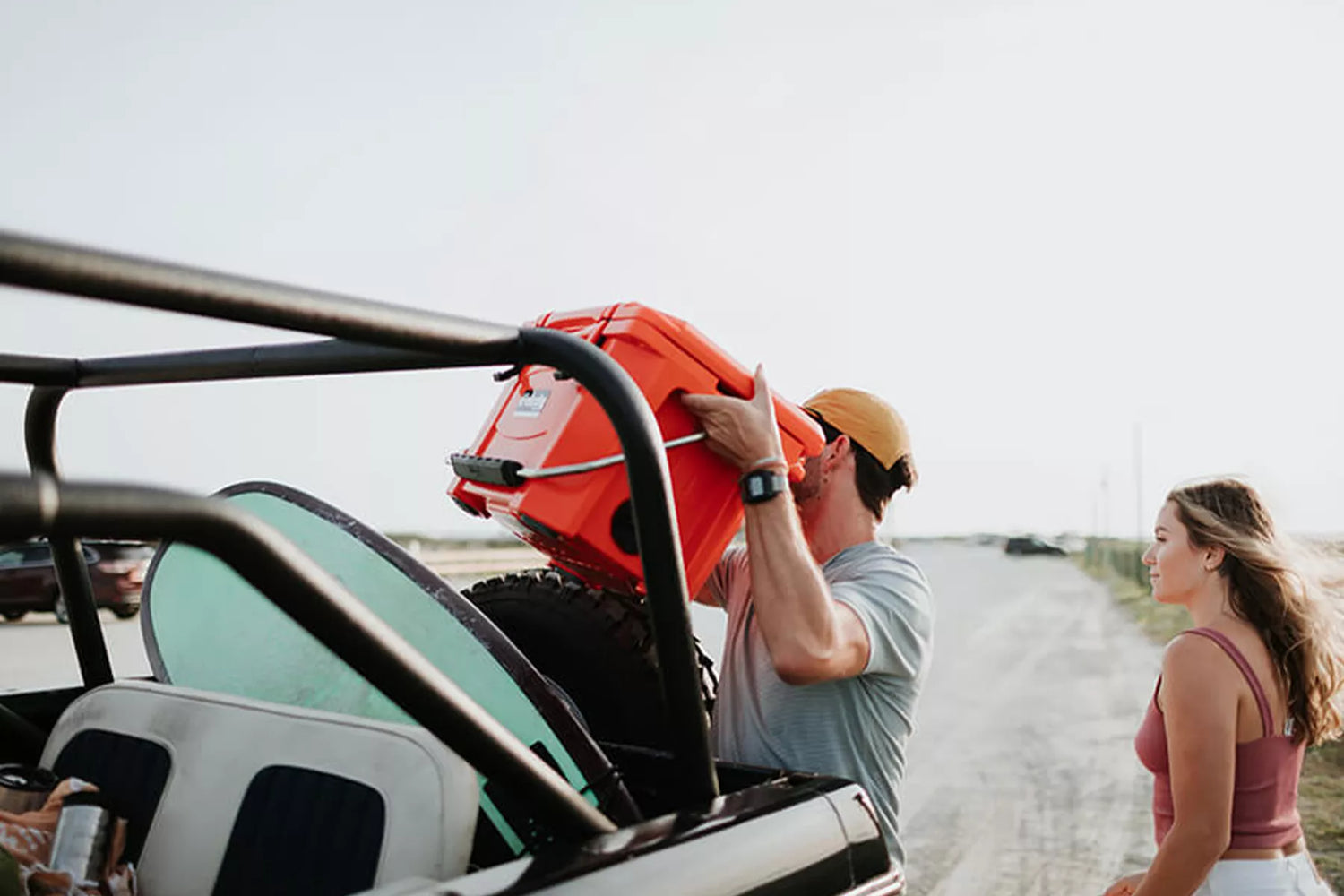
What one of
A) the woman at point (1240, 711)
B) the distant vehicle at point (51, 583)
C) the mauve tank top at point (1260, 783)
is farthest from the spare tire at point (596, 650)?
the distant vehicle at point (51, 583)

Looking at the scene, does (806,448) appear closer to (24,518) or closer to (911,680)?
(911,680)

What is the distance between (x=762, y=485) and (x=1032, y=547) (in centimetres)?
7939

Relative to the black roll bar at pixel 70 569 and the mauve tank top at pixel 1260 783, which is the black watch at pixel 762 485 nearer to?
the mauve tank top at pixel 1260 783

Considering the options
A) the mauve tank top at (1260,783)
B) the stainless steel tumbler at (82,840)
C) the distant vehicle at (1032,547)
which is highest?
the stainless steel tumbler at (82,840)

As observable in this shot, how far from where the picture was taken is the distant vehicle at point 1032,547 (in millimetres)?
77125

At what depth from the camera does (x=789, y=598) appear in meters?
2.45

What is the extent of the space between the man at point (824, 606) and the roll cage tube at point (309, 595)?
36.4 inches

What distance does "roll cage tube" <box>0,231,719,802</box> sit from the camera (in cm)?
109

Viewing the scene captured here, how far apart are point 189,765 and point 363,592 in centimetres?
38

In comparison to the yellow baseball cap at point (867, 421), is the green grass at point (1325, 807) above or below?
below

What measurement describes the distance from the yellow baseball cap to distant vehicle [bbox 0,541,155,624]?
52.5ft

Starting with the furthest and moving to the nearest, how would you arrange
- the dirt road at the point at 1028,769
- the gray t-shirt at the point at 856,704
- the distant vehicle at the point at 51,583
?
1. the distant vehicle at the point at 51,583
2. the dirt road at the point at 1028,769
3. the gray t-shirt at the point at 856,704

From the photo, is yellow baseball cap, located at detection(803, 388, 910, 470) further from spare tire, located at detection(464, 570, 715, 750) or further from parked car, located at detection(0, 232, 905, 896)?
parked car, located at detection(0, 232, 905, 896)

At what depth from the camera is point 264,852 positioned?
5.90ft
